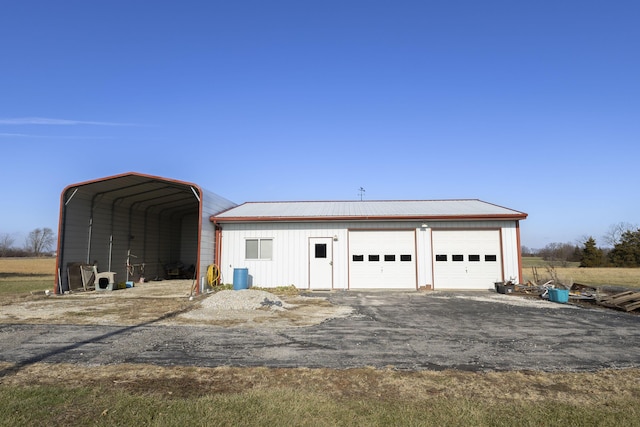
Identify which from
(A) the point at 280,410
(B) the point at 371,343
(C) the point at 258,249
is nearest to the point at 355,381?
(A) the point at 280,410

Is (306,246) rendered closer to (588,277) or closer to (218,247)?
(218,247)

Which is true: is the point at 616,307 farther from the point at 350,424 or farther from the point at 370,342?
the point at 350,424

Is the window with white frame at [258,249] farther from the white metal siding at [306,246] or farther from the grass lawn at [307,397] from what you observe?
the grass lawn at [307,397]

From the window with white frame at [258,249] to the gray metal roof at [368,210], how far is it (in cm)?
115

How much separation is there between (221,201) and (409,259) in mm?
9782

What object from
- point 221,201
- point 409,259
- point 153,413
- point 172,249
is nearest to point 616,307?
point 409,259

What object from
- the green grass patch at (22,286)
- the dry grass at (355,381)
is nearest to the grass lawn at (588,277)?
the dry grass at (355,381)

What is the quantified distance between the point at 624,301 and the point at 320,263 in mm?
11174

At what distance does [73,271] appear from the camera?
15812 mm

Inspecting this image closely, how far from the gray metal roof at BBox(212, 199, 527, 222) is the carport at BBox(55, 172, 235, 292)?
182 cm

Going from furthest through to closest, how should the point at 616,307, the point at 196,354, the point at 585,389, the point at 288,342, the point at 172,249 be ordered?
1. the point at 172,249
2. the point at 616,307
3. the point at 288,342
4. the point at 196,354
5. the point at 585,389

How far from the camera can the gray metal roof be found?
1694 centimetres

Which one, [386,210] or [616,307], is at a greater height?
[386,210]

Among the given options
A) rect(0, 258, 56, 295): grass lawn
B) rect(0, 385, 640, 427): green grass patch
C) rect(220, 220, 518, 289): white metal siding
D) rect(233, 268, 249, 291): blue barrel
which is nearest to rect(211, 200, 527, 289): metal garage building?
rect(220, 220, 518, 289): white metal siding
